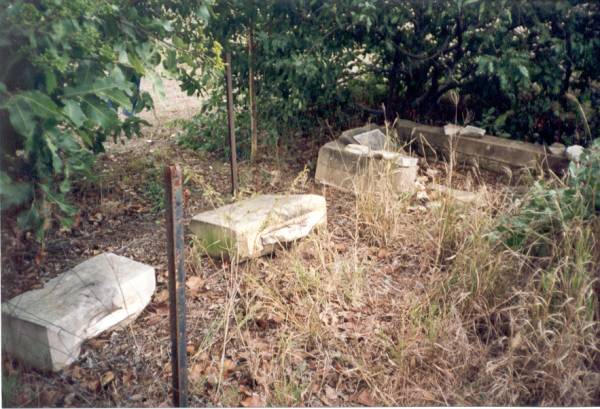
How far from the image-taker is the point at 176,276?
2342 millimetres

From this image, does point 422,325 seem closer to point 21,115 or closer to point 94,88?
point 94,88

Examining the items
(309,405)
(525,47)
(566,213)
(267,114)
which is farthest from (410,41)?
(309,405)

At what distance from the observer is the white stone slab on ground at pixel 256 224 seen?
3.49 metres

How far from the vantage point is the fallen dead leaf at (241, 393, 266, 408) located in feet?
8.82

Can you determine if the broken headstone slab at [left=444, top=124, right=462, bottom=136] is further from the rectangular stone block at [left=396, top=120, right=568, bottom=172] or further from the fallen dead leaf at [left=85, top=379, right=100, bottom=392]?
the fallen dead leaf at [left=85, top=379, right=100, bottom=392]

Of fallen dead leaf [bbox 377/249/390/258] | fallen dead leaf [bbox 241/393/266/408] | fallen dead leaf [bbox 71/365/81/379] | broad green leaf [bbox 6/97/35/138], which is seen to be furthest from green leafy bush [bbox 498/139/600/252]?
broad green leaf [bbox 6/97/35/138]

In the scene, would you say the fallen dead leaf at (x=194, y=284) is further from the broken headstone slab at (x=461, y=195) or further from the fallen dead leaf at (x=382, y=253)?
the broken headstone slab at (x=461, y=195)

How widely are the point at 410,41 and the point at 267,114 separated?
122cm

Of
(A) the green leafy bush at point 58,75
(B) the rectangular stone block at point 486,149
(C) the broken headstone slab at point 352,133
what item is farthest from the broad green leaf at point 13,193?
(B) the rectangular stone block at point 486,149

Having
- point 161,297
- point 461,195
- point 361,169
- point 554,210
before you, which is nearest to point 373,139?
point 361,169

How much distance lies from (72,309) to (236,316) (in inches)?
28.0

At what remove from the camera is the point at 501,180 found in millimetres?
4676

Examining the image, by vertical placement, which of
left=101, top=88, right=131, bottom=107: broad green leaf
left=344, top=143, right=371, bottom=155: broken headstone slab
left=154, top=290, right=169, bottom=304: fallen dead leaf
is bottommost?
left=154, top=290, right=169, bottom=304: fallen dead leaf

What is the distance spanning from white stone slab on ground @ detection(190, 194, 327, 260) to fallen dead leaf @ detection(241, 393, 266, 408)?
811 millimetres
